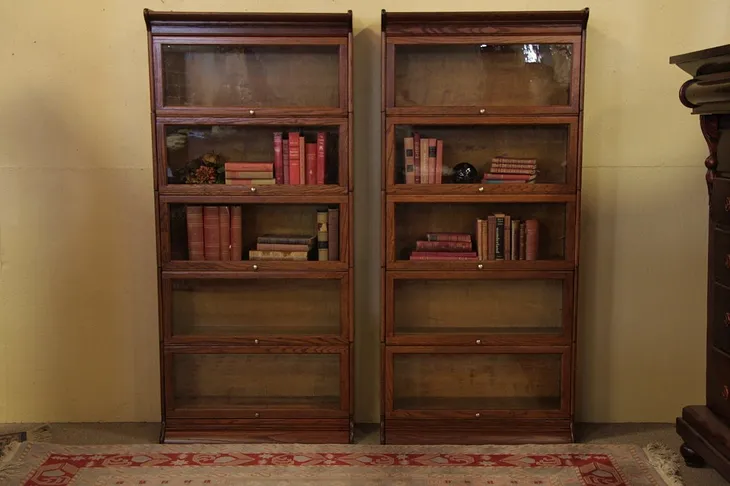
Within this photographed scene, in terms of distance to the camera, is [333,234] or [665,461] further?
[333,234]

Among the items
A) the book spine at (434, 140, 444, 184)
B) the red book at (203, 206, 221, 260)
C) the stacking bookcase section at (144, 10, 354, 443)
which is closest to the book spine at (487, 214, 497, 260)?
the book spine at (434, 140, 444, 184)

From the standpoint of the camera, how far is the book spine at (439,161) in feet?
11.1

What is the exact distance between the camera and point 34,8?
3.49m

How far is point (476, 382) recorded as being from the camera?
3.54 metres

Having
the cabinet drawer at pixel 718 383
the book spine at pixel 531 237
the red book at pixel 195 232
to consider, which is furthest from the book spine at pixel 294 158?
the cabinet drawer at pixel 718 383

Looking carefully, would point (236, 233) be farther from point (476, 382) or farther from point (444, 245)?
point (476, 382)

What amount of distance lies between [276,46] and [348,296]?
44.2 inches

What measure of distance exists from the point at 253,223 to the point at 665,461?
2.01 m

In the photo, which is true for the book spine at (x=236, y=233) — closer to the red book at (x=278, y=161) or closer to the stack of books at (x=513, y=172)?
the red book at (x=278, y=161)

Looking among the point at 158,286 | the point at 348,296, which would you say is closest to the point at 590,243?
the point at 348,296

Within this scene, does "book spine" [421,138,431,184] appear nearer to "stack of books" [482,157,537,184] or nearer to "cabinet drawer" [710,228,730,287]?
"stack of books" [482,157,537,184]

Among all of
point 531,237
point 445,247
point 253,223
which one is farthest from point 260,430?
point 531,237

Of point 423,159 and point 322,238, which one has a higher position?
point 423,159

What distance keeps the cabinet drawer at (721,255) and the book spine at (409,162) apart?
1225mm
